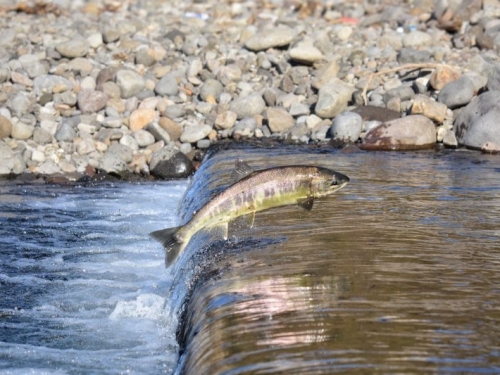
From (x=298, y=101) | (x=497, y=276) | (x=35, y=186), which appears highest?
(x=497, y=276)

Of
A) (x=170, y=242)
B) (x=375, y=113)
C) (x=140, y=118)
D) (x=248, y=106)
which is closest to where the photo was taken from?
(x=170, y=242)

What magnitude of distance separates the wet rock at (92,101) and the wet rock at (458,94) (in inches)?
212

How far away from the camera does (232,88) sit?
15828 millimetres

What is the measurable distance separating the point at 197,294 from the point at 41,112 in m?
9.57

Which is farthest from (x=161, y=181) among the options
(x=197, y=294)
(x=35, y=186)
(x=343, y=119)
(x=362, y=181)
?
(x=197, y=294)

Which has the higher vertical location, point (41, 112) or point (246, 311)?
point (246, 311)

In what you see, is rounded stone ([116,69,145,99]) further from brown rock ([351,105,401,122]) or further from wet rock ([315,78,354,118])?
brown rock ([351,105,401,122])

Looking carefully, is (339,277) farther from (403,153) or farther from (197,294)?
(403,153)

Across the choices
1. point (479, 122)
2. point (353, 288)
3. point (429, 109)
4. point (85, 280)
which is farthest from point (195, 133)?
point (353, 288)

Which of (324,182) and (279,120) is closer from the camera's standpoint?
(324,182)

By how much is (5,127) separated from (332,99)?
Answer: 4993 mm

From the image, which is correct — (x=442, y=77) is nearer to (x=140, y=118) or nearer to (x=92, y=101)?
(x=140, y=118)

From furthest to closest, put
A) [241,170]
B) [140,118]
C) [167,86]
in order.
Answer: [167,86], [140,118], [241,170]

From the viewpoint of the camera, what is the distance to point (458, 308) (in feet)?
17.0
